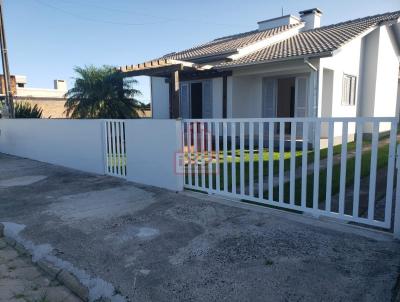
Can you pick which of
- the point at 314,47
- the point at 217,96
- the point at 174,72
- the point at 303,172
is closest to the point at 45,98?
the point at 217,96

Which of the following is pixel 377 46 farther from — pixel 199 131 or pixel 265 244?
pixel 265 244

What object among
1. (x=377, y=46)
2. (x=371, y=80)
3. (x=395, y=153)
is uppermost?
(x=377, y=46)

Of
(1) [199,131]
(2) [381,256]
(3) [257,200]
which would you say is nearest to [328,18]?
(1) [199,131]

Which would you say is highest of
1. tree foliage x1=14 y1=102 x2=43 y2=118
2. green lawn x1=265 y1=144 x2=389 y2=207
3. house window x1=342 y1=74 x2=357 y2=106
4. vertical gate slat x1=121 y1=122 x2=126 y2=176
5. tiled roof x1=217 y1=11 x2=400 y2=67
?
tiled roof x1=217 y1=11 x2=400 y2=67

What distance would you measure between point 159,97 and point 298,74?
7474mm

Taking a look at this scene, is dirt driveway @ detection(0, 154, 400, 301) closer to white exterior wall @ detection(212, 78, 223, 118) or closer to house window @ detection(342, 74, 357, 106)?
white exterior wall @ detection(212, 78, 223, 118)

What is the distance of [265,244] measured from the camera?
3414 millimetres

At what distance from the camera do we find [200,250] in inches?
131

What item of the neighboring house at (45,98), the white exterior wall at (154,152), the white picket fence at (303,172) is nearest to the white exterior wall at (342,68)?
the white picket fence at (303,172)

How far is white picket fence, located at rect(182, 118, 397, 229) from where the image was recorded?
3602 millimetres

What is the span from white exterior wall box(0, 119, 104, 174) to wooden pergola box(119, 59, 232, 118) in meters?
2.15

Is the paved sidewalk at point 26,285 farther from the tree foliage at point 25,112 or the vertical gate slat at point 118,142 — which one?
the tree foliage at point 25,112

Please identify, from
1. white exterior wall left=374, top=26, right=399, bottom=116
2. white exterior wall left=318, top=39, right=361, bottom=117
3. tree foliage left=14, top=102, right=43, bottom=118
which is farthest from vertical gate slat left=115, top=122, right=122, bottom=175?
white exterior wall left=374, top=26, right=399, bottom=116

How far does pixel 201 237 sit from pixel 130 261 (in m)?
0.94
